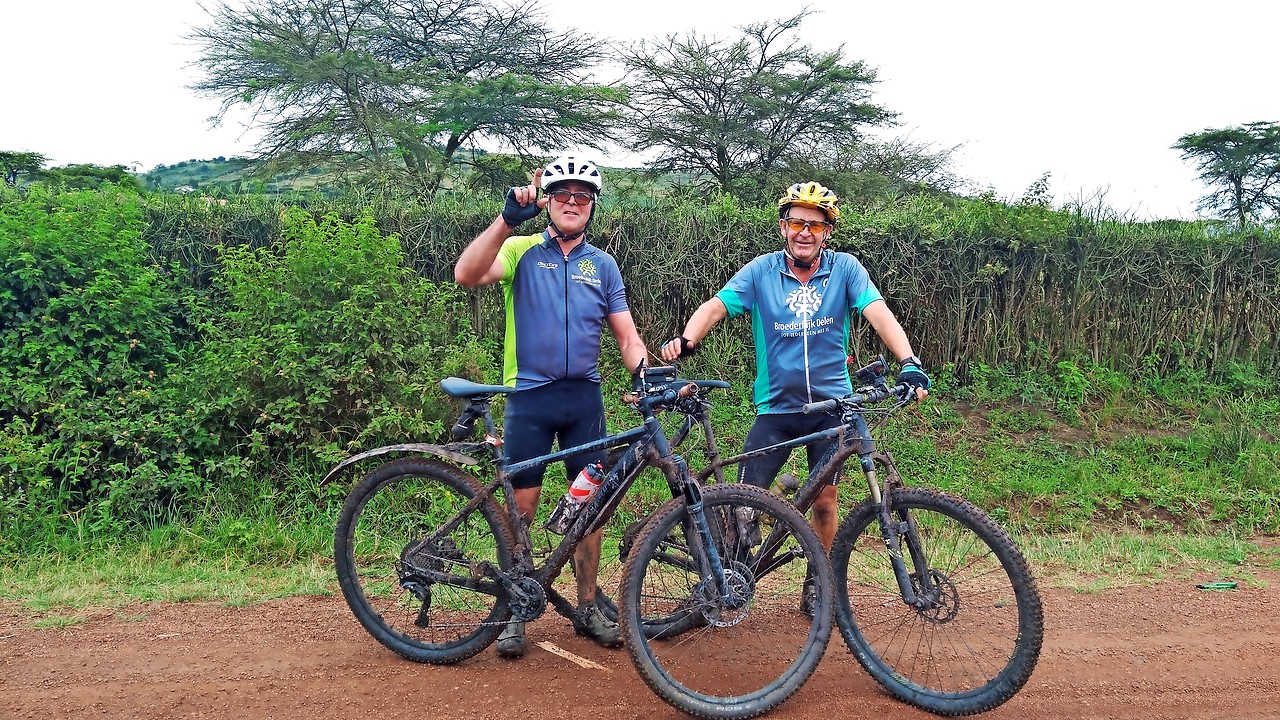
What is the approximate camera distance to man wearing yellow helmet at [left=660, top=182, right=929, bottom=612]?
13.5 feet

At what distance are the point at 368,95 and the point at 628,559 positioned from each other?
17211 millimetres

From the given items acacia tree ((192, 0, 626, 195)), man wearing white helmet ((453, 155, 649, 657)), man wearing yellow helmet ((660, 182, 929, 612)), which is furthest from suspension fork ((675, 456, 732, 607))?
acacia tree ((192, 0, 626, 195))

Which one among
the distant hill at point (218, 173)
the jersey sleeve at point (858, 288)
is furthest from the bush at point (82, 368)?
the distant hill at point (218, 173)

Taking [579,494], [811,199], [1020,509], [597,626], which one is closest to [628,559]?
[579,494]

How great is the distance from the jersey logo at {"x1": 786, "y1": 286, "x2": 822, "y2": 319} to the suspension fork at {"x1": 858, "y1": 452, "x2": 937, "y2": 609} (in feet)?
2.85

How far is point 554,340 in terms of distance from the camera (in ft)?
12.9

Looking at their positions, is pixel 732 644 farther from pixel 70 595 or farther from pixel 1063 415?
pixel 1063 415

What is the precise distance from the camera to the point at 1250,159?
21.6m

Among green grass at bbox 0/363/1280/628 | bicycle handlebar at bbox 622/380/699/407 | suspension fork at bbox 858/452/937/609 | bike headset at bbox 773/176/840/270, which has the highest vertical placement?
bike headset at bbox 773/176/840/270

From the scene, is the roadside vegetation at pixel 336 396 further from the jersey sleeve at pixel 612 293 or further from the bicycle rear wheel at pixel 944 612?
the jersey sleeve at pixel 612 293

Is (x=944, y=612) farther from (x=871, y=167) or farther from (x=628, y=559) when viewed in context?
(x=871, y=167)

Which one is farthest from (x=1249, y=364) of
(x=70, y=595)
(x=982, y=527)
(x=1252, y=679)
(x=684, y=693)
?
(x=70, y=595)

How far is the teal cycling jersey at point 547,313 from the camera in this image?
12.9 ft

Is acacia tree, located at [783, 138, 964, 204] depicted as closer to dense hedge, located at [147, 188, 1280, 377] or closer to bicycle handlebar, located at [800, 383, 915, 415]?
dense hedge, located at [147, 188, 1280, 377]
